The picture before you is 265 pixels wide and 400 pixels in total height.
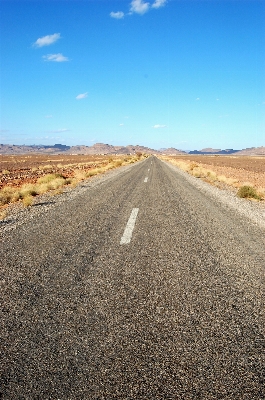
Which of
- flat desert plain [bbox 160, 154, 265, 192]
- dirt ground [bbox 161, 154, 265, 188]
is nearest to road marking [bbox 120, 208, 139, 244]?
flat desert plain [bbox 160, 154, 265, 192]

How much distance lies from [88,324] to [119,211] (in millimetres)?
5347

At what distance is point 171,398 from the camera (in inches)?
71.6

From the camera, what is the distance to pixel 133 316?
276 centimetres

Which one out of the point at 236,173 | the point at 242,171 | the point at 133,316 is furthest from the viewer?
the point at 242,171

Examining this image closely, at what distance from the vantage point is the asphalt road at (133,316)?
1962mm

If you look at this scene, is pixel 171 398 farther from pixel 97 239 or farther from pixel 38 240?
pixel 38 240

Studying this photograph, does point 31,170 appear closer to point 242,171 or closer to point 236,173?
point 236,173

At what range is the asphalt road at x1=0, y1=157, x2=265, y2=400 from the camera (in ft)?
6.44

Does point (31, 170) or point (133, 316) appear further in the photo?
point (31, 170)

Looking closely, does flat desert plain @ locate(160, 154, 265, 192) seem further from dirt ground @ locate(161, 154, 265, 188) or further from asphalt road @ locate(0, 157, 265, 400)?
asphalt road @ locate(0, 157, 265, 400)

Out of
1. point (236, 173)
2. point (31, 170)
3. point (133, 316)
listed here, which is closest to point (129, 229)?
point (133, 316)

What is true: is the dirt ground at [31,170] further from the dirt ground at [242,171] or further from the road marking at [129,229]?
the dirt ground at [242,171]

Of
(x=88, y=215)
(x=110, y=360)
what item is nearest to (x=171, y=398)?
(x=110, y=360)

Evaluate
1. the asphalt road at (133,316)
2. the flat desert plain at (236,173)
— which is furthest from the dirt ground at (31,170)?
the asphalt road at (133,316)
